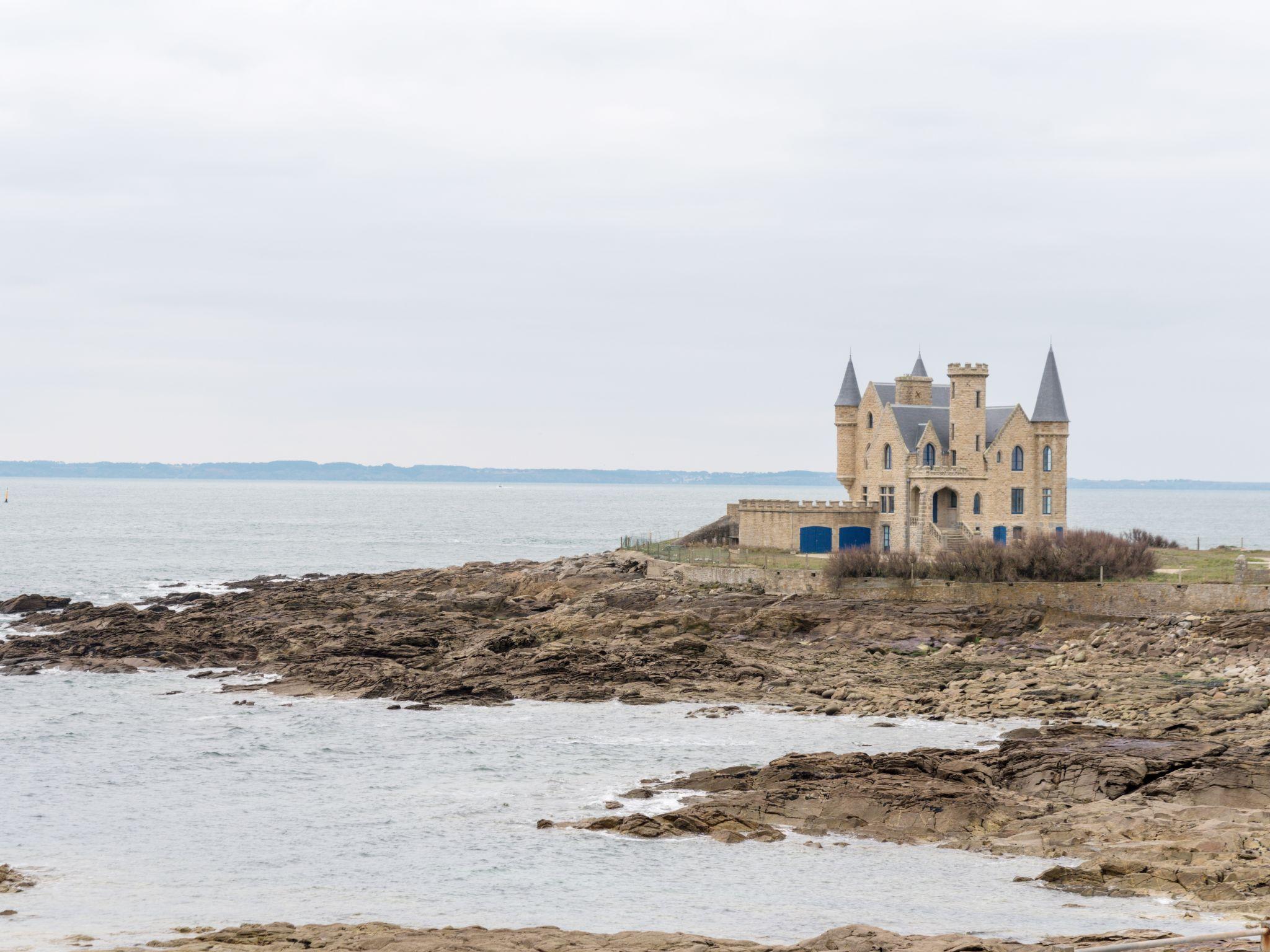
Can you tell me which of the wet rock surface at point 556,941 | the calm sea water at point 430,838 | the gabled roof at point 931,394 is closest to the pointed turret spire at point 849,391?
the gabled roof at point 931,394

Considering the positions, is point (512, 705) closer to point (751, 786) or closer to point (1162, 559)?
point (751, 786)

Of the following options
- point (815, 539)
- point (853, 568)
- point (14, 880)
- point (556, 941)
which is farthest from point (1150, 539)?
point (14, 880)

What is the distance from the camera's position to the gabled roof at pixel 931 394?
66812 millimetres

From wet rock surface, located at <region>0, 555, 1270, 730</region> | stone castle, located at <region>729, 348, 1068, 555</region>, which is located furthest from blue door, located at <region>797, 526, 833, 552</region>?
wet rock surface, located at <region>0, 555, 1270, 730</region>

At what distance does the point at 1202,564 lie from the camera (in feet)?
179

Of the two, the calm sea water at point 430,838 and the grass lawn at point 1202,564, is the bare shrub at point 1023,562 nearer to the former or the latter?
the grass lawn at point 1202,564

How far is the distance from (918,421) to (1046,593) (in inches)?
647

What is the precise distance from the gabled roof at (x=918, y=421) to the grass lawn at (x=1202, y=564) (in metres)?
10.5

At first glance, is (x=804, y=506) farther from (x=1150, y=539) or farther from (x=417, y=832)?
(x=417, y=832)

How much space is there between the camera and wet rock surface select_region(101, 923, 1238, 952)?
17.3 meters

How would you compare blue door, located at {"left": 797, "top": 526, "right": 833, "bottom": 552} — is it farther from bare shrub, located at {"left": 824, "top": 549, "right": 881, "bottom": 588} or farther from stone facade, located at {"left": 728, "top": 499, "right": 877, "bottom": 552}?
bare shrub, located at {"left": 824, "top": 549, "right": 881, "bottom": 588}

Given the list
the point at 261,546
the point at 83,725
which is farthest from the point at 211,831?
the point at 261,546

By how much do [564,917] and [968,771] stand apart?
9.29m

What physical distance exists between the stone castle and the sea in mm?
28125
